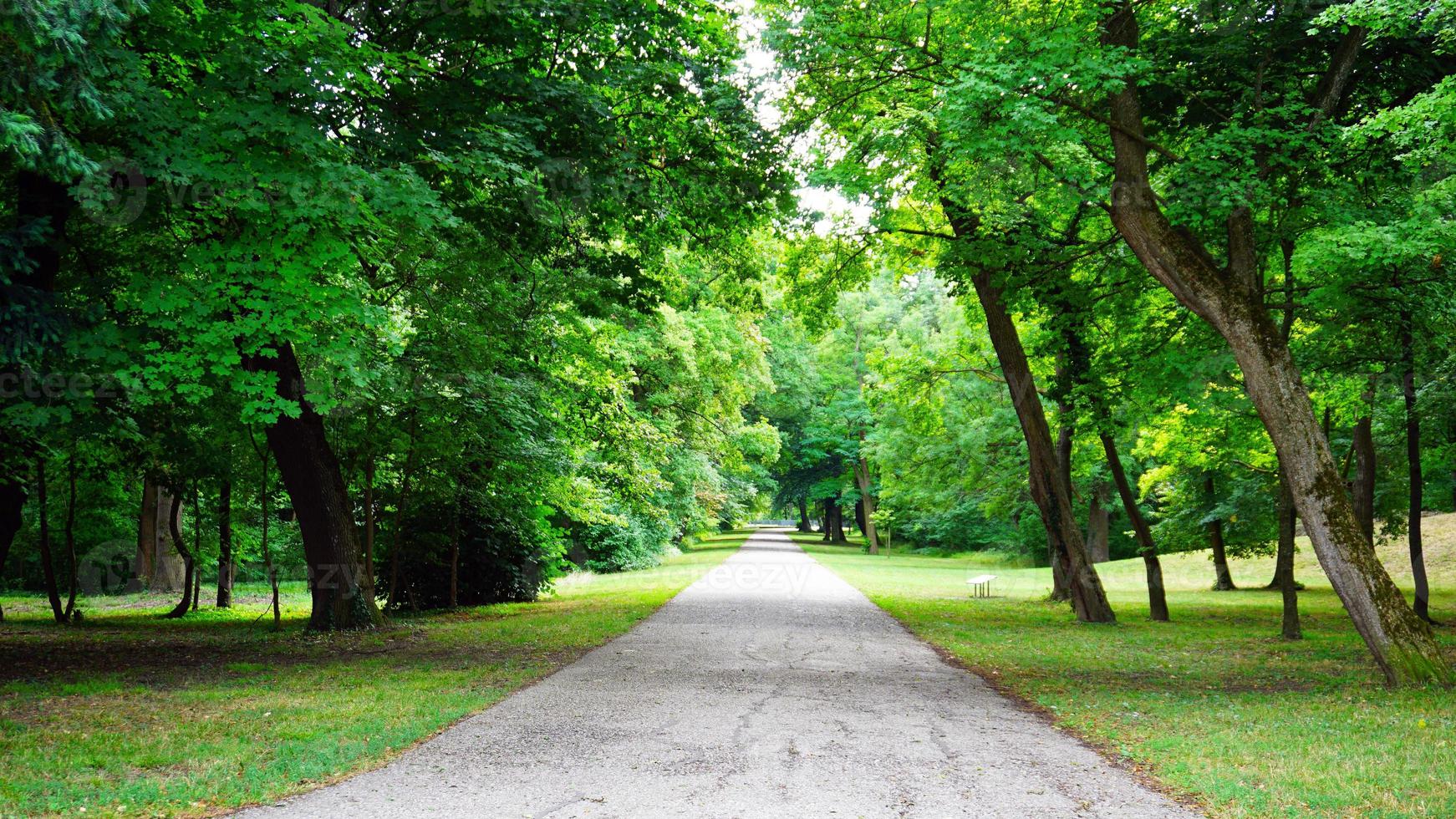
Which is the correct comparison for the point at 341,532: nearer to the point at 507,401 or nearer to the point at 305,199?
the point at 507,401

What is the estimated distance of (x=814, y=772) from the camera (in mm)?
6078

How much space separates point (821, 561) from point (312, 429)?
29.0 metres

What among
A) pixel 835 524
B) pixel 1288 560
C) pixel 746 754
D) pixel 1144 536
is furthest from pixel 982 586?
pixel 835 524

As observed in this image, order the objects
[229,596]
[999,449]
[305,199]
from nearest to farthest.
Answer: [305,199], [229,596], [999,449]

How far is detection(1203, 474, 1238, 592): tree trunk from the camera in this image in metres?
25.8

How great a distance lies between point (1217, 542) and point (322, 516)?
23.9 metres

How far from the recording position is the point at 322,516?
14008mm

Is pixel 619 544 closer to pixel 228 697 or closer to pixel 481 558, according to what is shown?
pixel 481 558

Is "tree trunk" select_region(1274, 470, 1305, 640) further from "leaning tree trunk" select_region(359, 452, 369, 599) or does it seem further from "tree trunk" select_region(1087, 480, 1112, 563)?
"tree trunk" select_region(1087, 480, 1112, 563)

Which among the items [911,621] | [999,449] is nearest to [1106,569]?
[999,449]

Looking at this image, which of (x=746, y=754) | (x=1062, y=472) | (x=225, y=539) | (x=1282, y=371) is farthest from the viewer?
(x=1062, y=472)

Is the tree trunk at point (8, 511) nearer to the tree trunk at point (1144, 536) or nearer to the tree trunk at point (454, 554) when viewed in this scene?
the tree trunk at point (454, 554)

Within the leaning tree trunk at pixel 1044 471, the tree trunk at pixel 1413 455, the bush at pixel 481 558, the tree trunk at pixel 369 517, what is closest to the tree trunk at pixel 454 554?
the bush at pixel 481 558

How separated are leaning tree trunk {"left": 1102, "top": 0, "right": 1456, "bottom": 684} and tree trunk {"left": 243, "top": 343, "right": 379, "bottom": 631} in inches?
437
